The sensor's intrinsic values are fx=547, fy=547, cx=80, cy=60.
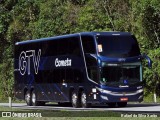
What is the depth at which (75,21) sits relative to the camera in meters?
44.5

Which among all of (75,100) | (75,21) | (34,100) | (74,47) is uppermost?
→ (75,21)

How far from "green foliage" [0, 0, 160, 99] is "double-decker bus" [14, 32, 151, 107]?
8.28 metres

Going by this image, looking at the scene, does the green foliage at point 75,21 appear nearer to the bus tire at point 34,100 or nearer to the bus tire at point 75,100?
the bus tire at point 34,100

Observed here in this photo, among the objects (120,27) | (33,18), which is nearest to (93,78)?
(120,27)

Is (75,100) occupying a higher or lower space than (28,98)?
higher

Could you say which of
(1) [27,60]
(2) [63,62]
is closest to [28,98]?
(1) [27,60]

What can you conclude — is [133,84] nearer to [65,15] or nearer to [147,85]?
[147,85]

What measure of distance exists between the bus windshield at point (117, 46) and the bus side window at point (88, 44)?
0.34 meters

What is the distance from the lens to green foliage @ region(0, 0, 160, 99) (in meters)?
37.8

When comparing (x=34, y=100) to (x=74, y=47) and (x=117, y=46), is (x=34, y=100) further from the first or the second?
(x=117, y=46)

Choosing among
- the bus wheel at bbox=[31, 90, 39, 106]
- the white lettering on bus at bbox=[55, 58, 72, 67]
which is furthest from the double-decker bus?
the bus wheel at bbox=[31, 90, 39, 106]

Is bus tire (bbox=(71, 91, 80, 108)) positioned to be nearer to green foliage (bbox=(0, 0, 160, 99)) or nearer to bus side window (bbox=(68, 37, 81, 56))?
bus side window (bbox=(68, 37, 81, 56))

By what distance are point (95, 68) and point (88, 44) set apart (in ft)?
4.47

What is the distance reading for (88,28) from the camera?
42.3 metres
